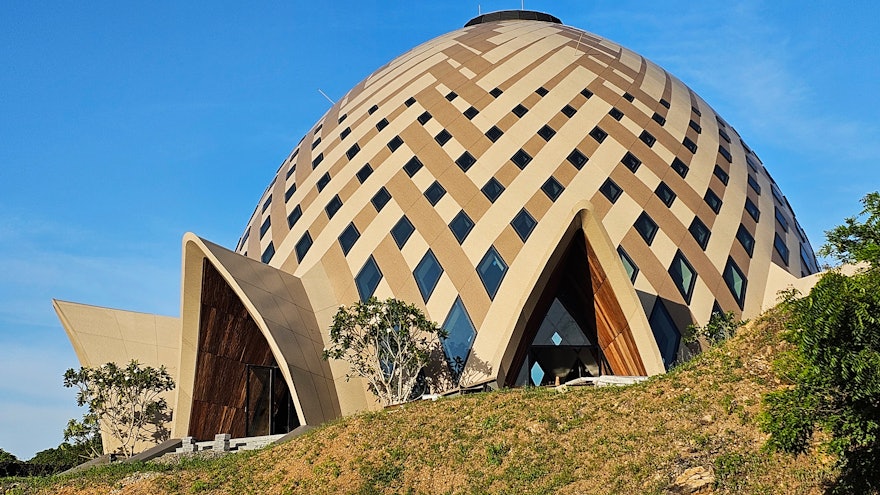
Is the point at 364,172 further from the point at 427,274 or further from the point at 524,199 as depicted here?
the point at 524,199

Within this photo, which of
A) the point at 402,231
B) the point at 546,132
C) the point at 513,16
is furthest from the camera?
the point at 513,16

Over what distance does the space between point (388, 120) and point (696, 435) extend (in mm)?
24040

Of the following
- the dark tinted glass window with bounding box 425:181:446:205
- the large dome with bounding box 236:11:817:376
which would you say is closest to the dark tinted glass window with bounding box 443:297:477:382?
the large dome with bounding box 236:11:817:376

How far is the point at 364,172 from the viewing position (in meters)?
32.5

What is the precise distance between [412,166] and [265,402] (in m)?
10.3

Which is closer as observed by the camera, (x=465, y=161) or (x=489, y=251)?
(x=489, y=251)

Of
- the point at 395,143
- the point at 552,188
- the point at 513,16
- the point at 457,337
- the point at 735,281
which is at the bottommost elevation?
the point at 457,337

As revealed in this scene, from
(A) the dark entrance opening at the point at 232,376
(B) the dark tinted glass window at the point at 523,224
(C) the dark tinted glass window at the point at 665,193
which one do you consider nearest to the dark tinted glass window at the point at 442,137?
(B) the dark tinted glass window at the point at 523,224

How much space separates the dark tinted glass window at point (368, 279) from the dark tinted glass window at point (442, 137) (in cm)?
588

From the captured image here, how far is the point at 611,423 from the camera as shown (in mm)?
14688

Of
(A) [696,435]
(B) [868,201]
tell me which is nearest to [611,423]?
(A) [696,435]

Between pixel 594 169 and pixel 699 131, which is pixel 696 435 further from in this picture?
pixel 699 131

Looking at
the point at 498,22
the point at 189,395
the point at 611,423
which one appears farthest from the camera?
the point at 498,22

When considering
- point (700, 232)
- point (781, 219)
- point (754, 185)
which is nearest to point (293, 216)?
point (700, 232)
